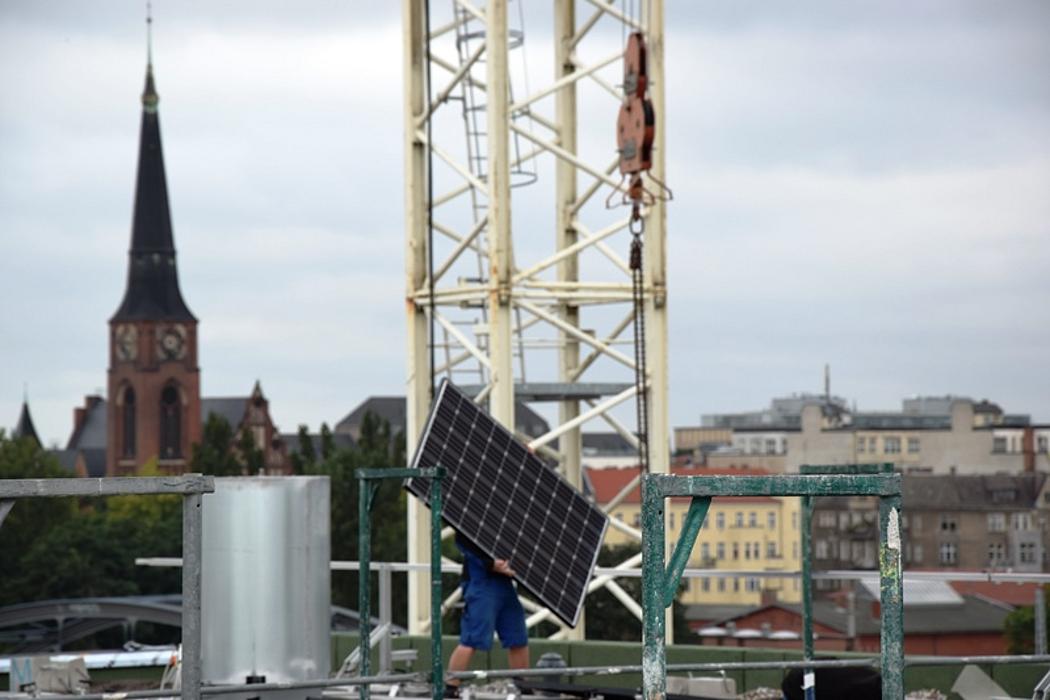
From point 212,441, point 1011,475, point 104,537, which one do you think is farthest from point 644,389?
point 1011,475

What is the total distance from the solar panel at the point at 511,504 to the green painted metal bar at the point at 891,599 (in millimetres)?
7390

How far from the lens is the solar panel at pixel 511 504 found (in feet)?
50.0

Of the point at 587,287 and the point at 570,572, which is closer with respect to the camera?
the point at 570,572

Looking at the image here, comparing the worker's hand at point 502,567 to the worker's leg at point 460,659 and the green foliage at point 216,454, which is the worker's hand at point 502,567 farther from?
the green foliage at point 216,454

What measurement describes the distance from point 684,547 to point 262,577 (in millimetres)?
7201

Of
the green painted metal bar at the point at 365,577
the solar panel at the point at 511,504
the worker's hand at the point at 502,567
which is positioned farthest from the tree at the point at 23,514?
the green painted metal bar at the point at 365,577

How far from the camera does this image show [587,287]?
23922 mm

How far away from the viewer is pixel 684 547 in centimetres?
778

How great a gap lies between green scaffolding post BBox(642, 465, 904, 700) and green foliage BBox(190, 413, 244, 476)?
414ft

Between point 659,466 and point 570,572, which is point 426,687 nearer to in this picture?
point 570,572

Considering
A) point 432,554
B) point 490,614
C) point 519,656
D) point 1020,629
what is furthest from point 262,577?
point 1020,629

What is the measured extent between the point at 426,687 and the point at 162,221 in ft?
594

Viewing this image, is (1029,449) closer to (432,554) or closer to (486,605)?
(486,605)

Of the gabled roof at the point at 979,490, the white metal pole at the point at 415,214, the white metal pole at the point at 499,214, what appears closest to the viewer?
the white metal pole at the point at 499,214
